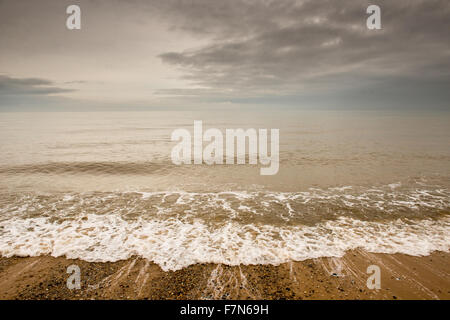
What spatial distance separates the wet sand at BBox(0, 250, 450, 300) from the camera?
19.2 feet

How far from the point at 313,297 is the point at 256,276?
65.1 inches

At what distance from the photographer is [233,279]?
6.42 metres

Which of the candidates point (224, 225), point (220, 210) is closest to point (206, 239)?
point (224, 225)

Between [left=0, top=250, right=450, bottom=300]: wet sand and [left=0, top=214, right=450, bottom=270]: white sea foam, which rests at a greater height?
[left=0, top=214, right=450, bottom=270]: white sea foam

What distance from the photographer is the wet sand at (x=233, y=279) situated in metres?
5.85

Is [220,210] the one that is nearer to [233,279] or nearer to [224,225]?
[224,225]

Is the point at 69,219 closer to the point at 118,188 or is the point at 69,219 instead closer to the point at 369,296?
the point at 118,188

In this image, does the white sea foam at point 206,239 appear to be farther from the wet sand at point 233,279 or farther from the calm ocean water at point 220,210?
the wet sand at point 233,279

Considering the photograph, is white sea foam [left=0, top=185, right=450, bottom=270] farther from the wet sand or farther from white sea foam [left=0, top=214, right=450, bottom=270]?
the wet sand

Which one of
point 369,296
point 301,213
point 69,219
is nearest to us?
point 369,296

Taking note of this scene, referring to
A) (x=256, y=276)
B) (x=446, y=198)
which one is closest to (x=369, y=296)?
(x=256, y=276)

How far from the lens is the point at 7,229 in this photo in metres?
9.36

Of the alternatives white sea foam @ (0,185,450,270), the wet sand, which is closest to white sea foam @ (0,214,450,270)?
white sea foam @ (0,185,450,270)
